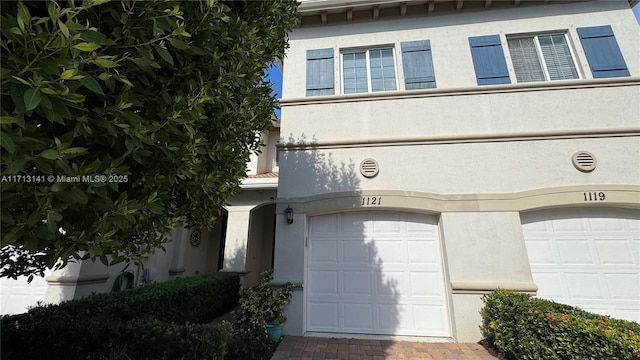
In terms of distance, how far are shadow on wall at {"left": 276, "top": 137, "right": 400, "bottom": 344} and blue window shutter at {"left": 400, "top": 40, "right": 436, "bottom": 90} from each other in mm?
2616

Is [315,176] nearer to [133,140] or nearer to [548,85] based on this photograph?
[133,140]

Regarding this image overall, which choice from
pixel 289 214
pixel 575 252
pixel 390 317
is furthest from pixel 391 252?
pixel 575 252

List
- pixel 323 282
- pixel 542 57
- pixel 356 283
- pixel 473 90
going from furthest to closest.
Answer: pixel 542 57, pixel 473 90, pixel 323 282, pixel 356 283

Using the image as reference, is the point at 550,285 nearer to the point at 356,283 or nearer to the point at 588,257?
the point at 588,257

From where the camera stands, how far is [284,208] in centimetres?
615

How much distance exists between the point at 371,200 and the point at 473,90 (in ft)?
11.7

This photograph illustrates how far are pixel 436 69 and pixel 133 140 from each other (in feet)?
22.3

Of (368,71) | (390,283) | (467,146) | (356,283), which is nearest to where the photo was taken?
(390,283)

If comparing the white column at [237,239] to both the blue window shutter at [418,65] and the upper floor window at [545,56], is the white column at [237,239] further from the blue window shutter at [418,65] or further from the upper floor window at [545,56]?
the upper floor window at [545,56]

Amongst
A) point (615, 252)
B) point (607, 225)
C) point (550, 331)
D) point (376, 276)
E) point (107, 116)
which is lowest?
point (550, 331)

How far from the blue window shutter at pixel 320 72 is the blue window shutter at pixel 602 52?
235 inches

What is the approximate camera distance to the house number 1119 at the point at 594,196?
5.26 m

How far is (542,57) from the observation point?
6.41 meters

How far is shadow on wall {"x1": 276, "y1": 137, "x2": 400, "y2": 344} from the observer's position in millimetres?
5559
